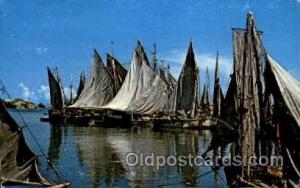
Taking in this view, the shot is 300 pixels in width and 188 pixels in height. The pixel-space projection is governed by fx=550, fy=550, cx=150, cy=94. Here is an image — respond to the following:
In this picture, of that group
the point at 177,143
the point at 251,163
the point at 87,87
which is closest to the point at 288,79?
the point at 251,163

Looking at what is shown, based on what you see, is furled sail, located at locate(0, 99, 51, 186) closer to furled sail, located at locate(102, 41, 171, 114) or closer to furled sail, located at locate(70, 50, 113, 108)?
furled sail, located at locate(102, 41, 171, 114)

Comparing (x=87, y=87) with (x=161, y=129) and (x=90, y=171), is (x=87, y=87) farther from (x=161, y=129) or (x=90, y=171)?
(x=90, y=171)

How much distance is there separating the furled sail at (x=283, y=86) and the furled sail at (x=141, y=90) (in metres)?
55.3

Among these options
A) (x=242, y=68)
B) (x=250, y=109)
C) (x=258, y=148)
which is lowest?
(x=258, y=148)

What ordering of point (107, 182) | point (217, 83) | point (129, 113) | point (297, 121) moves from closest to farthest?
point (297, 121) < point (107, 182) < point (217, 83) < point (129, 113)

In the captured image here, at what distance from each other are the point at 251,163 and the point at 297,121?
308cm

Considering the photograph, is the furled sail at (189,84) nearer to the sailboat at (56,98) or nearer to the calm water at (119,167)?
the calm water at (119,167)

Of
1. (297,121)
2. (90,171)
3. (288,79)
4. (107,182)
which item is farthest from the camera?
(90,171)

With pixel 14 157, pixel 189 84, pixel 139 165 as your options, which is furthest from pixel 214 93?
pixel 14 157

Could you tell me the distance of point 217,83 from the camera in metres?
61.1

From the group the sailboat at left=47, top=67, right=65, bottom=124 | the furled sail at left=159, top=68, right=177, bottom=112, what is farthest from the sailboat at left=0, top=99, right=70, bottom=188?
the sailboat at left=47, top=67, right=65, bottom=124

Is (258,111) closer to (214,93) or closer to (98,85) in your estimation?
(214,93)

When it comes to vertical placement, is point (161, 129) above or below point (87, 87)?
below

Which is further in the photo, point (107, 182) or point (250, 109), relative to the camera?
point (107, 182)
